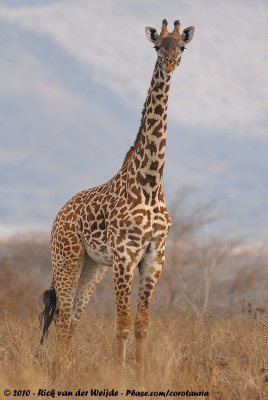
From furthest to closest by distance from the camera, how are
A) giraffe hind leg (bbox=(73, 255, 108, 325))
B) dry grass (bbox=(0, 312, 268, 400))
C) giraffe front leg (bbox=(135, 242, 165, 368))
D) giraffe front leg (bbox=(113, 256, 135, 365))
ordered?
giraffe hind leg (bbox=(73, 255, 108, 325)) → giraffe front leg (bbox=(135, 242, 165, 368)) → giraffe front leg (bbox=(113, 256, 135, 365)) → dry grass (bbox=(0, 312, 268, 400))

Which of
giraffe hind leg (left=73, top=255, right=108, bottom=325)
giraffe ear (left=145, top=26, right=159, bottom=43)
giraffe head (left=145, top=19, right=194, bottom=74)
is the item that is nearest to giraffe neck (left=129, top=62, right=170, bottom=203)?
giraffe head (left=145, top=19, right=194, bottom=74)

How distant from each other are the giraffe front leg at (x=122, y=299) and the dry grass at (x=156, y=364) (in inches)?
10.5

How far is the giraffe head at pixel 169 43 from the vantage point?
24.7ft

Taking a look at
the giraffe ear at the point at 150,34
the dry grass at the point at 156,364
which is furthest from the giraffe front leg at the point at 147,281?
the giraffe ear at the point at 150,34

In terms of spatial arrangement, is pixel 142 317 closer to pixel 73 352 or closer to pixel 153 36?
pixel 73 352

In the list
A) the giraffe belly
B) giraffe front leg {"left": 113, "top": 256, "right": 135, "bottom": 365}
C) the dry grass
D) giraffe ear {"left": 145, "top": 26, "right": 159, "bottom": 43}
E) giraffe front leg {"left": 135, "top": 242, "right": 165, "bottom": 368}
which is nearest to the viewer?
the dry grass

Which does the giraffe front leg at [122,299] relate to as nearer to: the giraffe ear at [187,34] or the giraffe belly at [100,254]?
the giraffe belly at [100,254]

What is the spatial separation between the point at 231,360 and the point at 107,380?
1854 mm

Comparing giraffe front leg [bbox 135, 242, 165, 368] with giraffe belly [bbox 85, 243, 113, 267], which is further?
giraffe belly [bbox 85, 243, 113, 267]

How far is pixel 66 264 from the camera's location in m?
8.84

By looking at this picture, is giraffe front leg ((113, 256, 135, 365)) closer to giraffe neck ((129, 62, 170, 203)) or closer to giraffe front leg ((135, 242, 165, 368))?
giraffe front leg ((135, 242, 165, 368))

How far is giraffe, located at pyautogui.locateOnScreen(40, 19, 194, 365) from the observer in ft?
24.8

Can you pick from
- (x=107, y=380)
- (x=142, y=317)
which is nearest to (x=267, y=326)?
(x=142, y=317)

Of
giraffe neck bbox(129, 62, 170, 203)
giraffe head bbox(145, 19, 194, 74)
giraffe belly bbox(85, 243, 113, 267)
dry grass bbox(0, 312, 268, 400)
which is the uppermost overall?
giraffe head bbox(145, 19, 194, 74)
